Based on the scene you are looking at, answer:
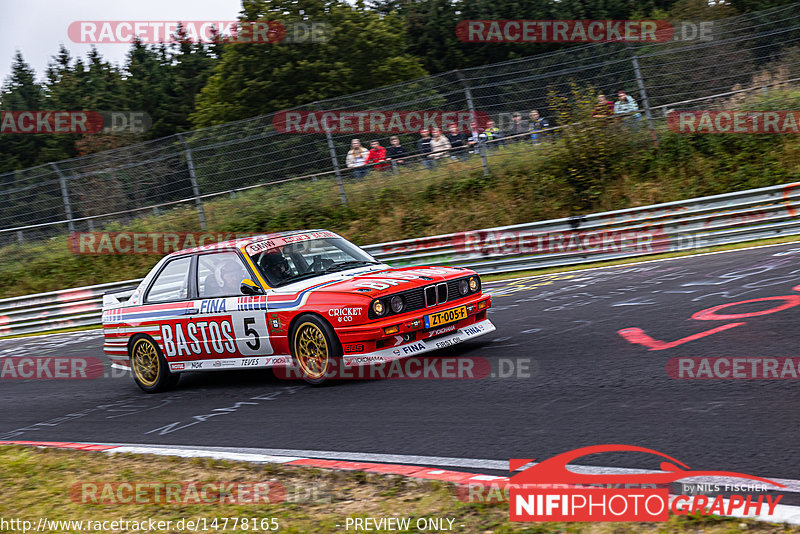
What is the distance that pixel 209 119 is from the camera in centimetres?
4528

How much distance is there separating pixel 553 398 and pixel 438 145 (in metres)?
11.6

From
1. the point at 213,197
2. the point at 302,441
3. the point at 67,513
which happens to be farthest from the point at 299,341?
the point at 213,197

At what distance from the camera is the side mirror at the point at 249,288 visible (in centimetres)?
788

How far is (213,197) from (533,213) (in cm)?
711

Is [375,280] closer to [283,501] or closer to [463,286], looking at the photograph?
[463,286]

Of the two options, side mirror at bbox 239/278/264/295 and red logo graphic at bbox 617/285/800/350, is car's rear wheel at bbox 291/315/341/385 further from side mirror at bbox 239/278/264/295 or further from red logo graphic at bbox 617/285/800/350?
red logo graphic at bbox 617/285/800/350

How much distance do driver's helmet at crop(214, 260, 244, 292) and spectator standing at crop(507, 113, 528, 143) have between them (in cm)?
940

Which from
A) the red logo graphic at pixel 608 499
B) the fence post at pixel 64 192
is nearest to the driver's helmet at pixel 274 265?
the red logo graphic at pixel 608 499

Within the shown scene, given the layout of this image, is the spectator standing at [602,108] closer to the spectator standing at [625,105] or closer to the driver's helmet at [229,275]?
the spectator standing at [625,105]

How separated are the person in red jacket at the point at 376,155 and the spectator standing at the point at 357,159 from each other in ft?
0.29

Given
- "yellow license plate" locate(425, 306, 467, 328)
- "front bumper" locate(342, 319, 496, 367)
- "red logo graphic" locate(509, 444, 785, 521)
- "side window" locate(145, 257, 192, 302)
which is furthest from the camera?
"side window" locate(145, 257, 192, 302)

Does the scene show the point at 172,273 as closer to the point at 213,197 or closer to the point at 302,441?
the point at 302,441

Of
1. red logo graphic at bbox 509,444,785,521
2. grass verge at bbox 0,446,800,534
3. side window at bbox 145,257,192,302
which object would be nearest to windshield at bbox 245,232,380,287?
side window at bbox 145,257,192,302

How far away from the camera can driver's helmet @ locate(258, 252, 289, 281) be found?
8.05 meters
